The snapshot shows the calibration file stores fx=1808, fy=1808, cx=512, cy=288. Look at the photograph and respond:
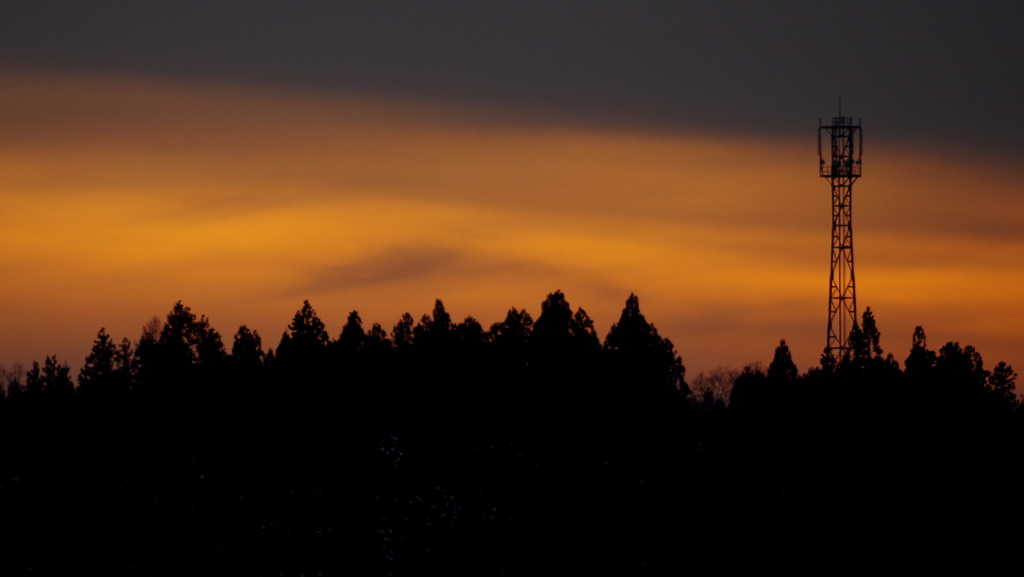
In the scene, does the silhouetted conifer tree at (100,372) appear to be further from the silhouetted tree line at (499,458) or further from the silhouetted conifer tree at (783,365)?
the silhouetted conifer tree at (783,365)

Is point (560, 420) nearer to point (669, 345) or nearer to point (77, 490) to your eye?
point (669, 345)

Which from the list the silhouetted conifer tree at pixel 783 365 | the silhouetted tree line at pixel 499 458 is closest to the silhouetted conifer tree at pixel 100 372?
the silhouetted tree line at pixel 499 458

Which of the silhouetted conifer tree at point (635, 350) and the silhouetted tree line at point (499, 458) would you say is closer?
the silhouetted tree line at point (499, 458)

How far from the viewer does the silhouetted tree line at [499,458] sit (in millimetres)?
132625

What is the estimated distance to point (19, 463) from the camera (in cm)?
14300

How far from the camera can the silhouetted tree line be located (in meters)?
133

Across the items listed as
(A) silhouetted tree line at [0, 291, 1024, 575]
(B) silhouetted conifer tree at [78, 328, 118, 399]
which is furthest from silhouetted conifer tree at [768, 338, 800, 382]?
(B) silhouetted conifer tree at [78, 328, 118, 399]

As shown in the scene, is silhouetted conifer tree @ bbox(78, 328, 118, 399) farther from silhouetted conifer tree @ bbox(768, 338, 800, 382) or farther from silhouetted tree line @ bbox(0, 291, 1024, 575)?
silhouetted conifer tree @ bbox(768, 338, 800, 382)

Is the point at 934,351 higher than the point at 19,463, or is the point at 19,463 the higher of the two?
the point at 934,351

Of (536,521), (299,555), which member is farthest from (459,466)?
(299,555)

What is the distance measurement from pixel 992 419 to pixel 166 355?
2846 inches

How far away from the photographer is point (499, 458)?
481ft

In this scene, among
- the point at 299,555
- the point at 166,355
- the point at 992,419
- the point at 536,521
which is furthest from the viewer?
the point at 166,355

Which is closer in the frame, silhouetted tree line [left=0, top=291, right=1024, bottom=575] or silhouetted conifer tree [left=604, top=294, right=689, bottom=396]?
silhouetted tree line [left=0, top=291, right=1024, bottom=575]
